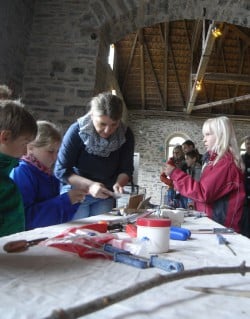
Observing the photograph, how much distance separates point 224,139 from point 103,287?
159cm

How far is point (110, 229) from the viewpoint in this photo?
151 centimetres

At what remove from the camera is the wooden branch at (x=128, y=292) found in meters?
0.56

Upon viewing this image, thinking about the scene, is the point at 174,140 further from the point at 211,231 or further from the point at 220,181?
the point at 211,231

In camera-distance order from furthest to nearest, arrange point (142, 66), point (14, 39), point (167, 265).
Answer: point (142, 66)
point (14, 39)
point (167, 265)

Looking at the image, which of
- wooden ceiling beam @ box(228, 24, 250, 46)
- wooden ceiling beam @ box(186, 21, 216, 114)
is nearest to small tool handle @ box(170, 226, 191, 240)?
wooden ceiling beam @ box(186, 21, 216, 114)

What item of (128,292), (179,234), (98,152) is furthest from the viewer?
(98,152)

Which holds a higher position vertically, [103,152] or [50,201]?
[103,152]

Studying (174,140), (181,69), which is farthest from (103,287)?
(174,140)

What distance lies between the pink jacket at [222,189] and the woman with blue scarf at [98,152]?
44 centimetres

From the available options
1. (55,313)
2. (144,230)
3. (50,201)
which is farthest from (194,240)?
(55,313)

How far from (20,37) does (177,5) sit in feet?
7.09

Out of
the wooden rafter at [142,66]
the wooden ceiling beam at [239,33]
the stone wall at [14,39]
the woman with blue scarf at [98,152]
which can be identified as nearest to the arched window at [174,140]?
the wooden rafter at [142,66]

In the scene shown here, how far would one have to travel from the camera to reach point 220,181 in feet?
6.75

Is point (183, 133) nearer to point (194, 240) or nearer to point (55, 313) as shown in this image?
point (194, 240)
